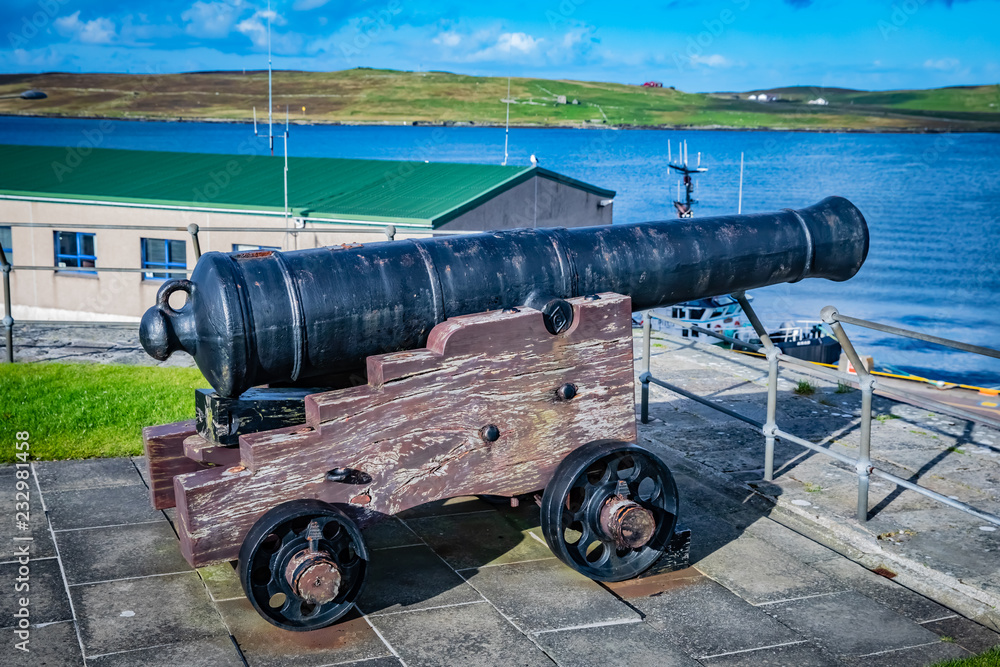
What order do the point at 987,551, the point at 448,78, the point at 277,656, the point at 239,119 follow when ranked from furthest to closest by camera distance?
the point at 448,78 < the point at 239,119 < the point at 987,551 < the point at 277,656

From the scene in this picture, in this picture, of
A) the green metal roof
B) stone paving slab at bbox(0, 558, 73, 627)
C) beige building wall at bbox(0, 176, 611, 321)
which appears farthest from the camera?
beige building wall at bbox(0, 176, 611, 321)

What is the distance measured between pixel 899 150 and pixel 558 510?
14268 cm

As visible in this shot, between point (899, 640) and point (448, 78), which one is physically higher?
point (448, 78)

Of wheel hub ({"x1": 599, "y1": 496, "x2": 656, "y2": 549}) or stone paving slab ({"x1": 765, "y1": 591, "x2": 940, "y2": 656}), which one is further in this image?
wheel hub ({"x1": 599, "y1": 496, "x2": 656, "y2": 549})

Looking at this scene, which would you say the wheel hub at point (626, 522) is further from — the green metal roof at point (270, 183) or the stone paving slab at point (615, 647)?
the green metal roof at point (270, 183)

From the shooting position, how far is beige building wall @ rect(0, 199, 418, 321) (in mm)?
18172

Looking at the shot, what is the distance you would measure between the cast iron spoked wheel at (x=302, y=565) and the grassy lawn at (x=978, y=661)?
6.91 feet

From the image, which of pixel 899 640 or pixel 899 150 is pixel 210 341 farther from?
pixel 899 150

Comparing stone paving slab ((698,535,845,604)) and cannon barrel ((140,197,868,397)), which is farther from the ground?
cannon barrel ((140,197,868,397))

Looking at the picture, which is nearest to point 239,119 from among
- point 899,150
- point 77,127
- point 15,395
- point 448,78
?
point 77,127

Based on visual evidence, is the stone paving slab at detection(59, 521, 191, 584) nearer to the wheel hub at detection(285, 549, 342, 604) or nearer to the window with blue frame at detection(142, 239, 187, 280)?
the wheel hub at detection(285, 549, 342, 604)

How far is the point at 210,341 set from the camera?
11.6ft

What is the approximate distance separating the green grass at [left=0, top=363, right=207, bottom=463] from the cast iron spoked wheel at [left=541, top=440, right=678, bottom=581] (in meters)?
2.79

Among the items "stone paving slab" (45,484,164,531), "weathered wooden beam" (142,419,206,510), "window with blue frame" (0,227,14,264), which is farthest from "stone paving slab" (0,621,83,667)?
"window with blue frame" (0,227,14,264)
